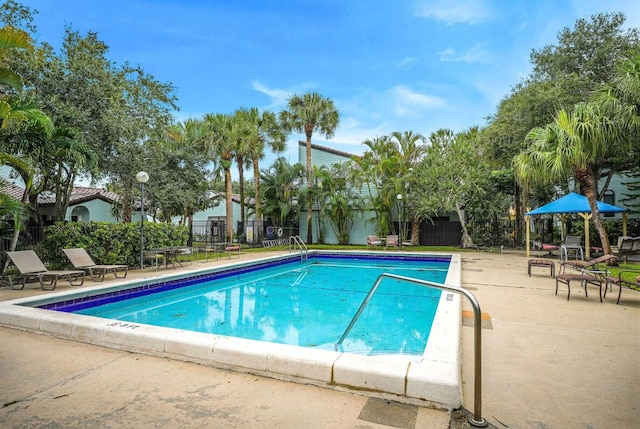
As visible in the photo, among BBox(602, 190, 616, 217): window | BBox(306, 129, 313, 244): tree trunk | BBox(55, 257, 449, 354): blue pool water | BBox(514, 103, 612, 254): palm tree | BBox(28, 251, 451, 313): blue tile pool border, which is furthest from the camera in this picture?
BBox(306, 129, 313, 244): tree trunk

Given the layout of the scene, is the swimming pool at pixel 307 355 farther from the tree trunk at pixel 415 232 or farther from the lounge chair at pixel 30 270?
the tree trunk at pixel 415 232

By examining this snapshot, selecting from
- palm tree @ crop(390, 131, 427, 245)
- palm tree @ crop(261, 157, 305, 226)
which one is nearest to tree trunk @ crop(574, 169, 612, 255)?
palm tree @ crop(390, 131, 427, 245)

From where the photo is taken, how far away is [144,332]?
3918 mm

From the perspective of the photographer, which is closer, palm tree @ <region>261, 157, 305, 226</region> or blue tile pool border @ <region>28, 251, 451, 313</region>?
blue tile pool border @ <region>28, 251, 451, 313</region>

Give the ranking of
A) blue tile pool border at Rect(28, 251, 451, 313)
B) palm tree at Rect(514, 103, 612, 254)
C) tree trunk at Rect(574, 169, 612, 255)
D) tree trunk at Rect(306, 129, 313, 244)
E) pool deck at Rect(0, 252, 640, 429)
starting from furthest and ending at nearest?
tree trunk at Rect(306, 129, 313, 244), tree trunk at Rect(574, 169, 612, 255), palm tree at Rect(514, 103, 612, 254), blue tile pool border at Rect(28, 251, 451, 313), pool deck at Rect(0, 252, 640, 429)

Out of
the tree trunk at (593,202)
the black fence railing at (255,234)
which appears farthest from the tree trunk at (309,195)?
the tree trunk at (593,202)

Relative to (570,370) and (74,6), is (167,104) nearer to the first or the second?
(74,6)

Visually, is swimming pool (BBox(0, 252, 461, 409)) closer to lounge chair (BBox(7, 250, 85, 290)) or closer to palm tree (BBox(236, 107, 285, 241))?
lounge chair (BBox(7, 250, 85, 290))

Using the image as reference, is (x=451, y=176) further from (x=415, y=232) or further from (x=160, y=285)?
(x=160, y=285)

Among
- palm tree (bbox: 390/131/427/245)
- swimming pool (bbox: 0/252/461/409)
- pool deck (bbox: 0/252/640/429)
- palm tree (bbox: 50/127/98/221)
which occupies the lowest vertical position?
pool deck (bbox: 0/252/640/429)

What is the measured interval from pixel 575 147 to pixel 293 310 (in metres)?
9.61

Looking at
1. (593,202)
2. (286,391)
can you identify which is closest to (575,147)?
(593,202)

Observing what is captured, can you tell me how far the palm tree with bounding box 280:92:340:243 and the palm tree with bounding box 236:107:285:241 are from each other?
0.69m

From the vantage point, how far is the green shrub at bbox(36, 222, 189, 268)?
9141 mm
